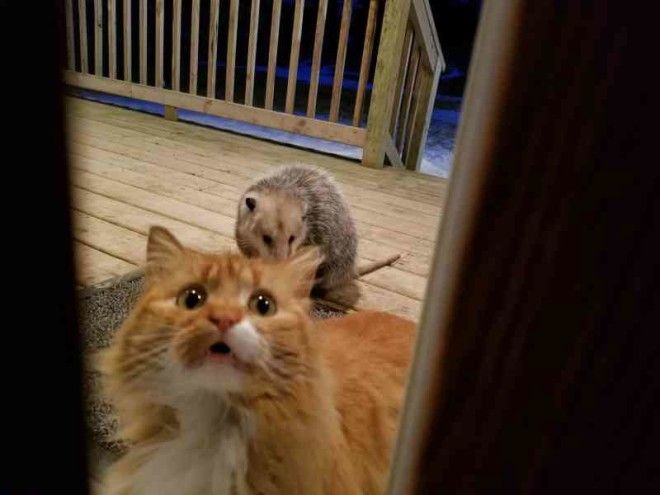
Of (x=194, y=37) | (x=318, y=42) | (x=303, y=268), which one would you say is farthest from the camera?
(x=194, y=37)

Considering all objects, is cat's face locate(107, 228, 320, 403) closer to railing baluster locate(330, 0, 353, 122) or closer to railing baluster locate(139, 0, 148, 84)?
railing baluster locate(330, 0, 353, 122)

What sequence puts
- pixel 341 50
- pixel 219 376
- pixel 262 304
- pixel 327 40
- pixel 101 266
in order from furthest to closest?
pixel 327 40, pixel 341 50, pixel 101 266, pixel 262 304, pixel 219 376

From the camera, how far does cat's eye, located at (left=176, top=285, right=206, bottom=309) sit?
83 cm

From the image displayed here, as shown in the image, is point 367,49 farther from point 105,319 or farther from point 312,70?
point 105,319

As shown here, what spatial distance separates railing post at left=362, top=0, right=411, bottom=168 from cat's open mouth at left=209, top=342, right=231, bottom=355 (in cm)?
377

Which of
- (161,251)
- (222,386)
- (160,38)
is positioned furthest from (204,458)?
(160,38)

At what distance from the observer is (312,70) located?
4.43m

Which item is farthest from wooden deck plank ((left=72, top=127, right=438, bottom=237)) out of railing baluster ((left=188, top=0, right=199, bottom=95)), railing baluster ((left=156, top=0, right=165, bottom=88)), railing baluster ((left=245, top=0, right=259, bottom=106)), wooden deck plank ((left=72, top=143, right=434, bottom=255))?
railing baluster ((left=156, top=0, right=165, bottom=88))

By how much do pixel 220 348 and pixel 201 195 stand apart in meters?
2.52

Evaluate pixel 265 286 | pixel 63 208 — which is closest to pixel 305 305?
pixel 265 286

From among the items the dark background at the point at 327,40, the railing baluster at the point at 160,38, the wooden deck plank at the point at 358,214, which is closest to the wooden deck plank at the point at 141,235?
the wooden deck plank at the point at 358,214

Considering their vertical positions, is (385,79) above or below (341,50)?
below

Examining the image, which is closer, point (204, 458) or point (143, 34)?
point (204, 458)

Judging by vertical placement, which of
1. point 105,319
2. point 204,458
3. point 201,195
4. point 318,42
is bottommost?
point 201,195
